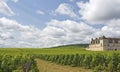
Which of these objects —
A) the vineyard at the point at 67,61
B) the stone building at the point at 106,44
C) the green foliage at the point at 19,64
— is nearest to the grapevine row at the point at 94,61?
the vineyard at the point at 67,61

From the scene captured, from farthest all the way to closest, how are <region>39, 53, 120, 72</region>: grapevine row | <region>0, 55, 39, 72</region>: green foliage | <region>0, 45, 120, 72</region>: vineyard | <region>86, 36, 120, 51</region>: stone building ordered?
<region>86, 36, 120, 51</region>: stone building
<region>39, 53, 120, 72</region>: grapevine row
<region>0, 45, 120, 72</region>: vineyard
<region>0, 55, 39, 72</region>: green foliage

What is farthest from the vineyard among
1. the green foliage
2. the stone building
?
the stone building

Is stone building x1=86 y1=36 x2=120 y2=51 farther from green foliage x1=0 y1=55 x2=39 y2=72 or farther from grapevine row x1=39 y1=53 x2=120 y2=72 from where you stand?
green foliage x1=0 y1=55 x2=39 y2=72

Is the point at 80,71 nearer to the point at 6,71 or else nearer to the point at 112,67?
the point at 112,67

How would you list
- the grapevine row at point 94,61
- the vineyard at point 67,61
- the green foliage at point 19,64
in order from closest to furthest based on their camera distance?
1. the green foliage at point 19,64
2. the vineyard at point 67,61
3. the grapevine row at point 94,61

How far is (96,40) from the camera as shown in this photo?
161 metres

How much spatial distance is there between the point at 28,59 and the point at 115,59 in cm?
2310

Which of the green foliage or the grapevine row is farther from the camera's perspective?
the grapevine row

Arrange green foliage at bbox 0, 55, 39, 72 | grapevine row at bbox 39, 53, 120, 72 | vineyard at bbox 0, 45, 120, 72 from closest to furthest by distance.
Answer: green foliage at bbox 0, 55, 39, 72 < vineyard at bbox 0, 45, 120, 72 < grapevine row at bbox 39, 53, 120, 72

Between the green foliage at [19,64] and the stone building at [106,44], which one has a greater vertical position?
the stone building at [106,44]

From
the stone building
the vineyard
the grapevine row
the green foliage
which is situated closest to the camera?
the green foliage

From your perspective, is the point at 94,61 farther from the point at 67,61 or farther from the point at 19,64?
the point at 19,64

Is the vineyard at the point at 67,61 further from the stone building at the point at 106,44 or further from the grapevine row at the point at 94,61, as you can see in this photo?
the stone building at the point at 106,44

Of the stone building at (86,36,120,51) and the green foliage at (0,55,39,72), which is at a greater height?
the stone building at (86,36,120,51)
